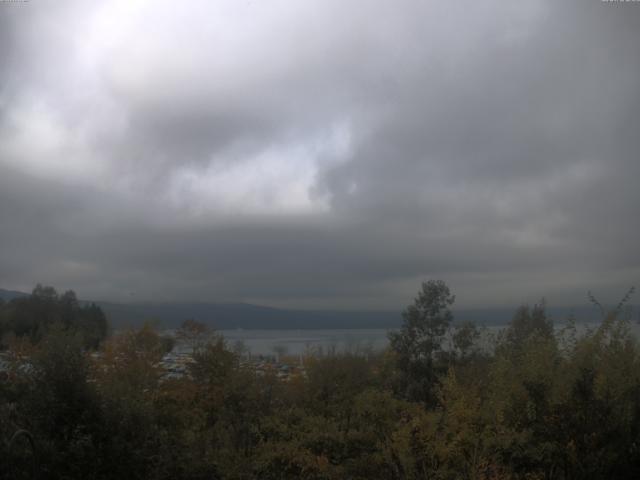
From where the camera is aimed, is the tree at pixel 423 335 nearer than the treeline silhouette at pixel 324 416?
No

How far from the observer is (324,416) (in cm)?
1730

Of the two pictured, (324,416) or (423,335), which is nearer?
(324,416)

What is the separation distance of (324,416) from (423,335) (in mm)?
8001

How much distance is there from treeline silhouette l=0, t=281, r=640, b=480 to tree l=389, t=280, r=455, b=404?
3462 mm

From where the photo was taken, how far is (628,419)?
38.8 ft

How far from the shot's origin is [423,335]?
24094 millimetres

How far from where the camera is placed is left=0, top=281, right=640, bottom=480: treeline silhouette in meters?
10.1

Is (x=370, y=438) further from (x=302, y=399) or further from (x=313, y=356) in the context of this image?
(x=313, y=356)

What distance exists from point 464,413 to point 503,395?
1.28 m

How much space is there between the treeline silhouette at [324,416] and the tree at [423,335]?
3.46 m

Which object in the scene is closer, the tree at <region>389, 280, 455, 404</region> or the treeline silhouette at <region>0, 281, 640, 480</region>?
the treeline silhouette at <region>0, 281, 640, 480</region>

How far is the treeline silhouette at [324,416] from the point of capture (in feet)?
33.3

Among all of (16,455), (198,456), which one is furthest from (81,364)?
(198,456)

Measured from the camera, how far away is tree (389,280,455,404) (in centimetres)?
2381
